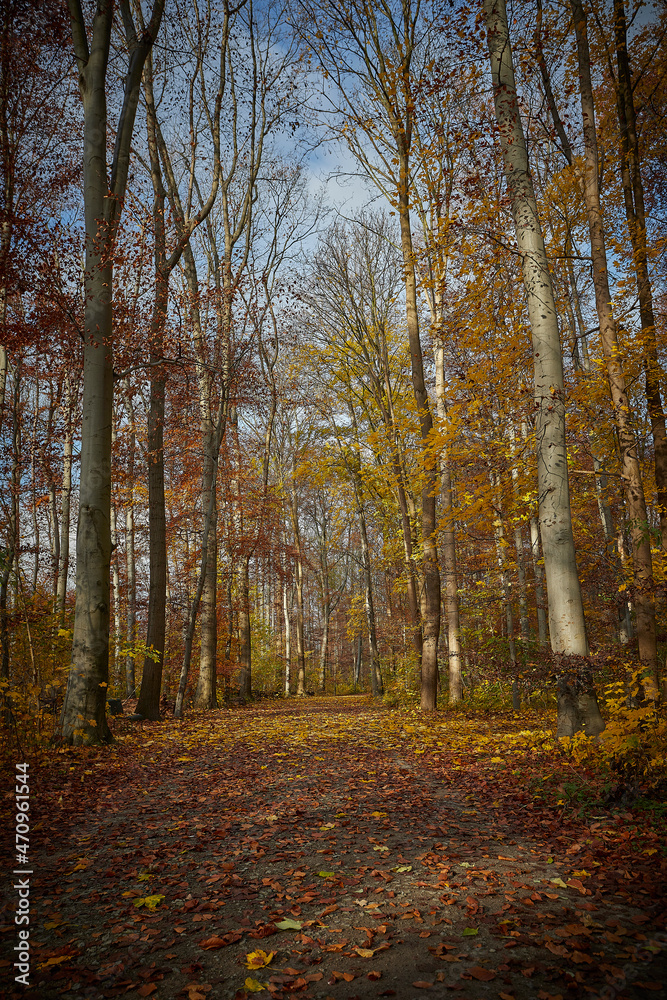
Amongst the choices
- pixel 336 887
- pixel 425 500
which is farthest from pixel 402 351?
pixel 336 887

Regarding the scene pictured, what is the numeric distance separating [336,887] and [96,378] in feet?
23.1

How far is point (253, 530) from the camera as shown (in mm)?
18531

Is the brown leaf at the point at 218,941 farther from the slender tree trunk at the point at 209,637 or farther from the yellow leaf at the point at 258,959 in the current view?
the slender tree trunk at the point at 209,637

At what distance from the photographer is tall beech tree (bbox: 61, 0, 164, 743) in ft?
22.9

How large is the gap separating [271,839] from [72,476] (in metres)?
14.1

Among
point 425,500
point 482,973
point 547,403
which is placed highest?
point 547,403

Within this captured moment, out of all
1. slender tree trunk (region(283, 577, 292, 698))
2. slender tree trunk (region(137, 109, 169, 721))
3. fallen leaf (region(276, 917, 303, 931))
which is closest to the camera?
fallen leaf (region(276, 917, 303, 931))

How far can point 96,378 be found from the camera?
7602 millimetres

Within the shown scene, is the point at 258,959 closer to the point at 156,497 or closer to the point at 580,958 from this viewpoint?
the point at 580,958

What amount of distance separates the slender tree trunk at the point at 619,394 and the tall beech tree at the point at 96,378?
6.80m

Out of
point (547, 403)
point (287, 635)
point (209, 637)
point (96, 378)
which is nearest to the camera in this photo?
point (547, 403)

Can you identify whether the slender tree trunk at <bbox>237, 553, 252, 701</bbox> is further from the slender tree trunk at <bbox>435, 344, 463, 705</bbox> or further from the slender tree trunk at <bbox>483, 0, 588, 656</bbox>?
the slender tree trunk at <bbox>483, 0, 588, 656</bbox>

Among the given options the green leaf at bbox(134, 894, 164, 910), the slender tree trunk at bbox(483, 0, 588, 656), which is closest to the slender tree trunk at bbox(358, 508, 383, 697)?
the slender tree trunk at bbox(483, 0, 588, 656)

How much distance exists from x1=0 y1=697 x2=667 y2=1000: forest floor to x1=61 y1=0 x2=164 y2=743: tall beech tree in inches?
43.2
